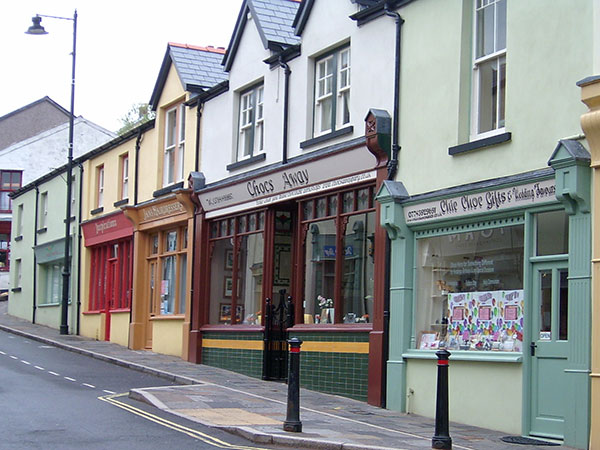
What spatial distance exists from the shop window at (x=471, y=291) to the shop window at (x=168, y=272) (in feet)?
30.3

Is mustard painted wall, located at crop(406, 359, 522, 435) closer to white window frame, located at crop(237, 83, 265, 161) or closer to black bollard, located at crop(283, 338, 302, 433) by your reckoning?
black bollard, located at crop(283, 338, 302, 433)

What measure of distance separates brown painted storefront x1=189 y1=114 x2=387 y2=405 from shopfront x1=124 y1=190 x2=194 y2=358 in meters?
1.10

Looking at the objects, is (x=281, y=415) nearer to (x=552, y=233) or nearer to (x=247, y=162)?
(x=552, y=233)

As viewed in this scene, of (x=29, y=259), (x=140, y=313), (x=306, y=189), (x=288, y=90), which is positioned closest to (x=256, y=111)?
(x=288, y=90)

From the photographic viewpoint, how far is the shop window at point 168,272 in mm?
24016

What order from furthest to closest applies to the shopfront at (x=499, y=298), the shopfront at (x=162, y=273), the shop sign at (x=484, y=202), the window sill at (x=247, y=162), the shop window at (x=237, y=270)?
the shopfront at (x=162, y=273) → the shop window at (x=237, y=270) → the window sill at (x=247, y=162) → the shop sign at (x=484, y=202) → the shopfront at (x=499, y=298)

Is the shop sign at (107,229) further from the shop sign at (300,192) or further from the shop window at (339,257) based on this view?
the shop window at (339,257)

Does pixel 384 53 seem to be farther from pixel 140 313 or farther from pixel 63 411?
pixel 140 313

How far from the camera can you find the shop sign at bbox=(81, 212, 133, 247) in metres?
27.3

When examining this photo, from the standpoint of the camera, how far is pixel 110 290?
2877 cm

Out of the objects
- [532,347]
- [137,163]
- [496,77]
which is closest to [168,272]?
[137,163]

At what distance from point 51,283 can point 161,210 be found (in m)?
11.9

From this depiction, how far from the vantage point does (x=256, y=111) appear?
2075 centimetres

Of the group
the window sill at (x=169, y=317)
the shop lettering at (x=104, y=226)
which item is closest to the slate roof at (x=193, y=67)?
the shop lettering at (x=104, y=226)
